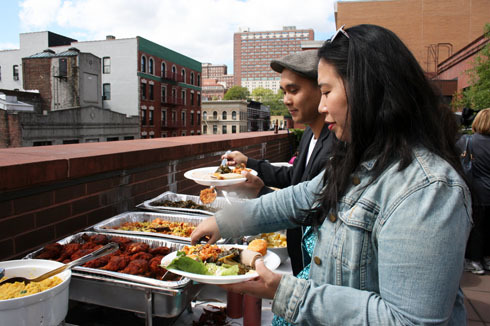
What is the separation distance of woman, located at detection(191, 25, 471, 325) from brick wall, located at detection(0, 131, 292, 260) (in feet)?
4.50

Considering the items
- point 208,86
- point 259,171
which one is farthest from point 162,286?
point 208,86

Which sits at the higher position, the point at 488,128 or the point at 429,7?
the point at 429,7

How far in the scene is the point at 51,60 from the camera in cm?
3484

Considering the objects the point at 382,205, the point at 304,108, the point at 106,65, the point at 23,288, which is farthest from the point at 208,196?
the point at 106,65

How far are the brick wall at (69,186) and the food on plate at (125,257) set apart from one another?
7.4 inches

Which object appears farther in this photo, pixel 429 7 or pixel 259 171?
pixel 429 7

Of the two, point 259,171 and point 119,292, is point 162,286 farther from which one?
point 259,171

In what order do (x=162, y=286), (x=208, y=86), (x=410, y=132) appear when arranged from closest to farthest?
(x=410, y=132) → (x=162, y=286) → (x=208, y=86)

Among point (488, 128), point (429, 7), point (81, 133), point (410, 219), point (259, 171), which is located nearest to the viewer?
point (410, 219)

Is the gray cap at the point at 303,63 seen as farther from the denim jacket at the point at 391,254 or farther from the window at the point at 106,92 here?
the window at the point at 106,92

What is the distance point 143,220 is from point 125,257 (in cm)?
101

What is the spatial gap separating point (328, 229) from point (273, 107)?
137425mm

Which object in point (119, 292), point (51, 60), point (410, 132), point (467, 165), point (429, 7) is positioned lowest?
point (119, 292)

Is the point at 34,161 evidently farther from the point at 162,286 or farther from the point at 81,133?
the point at 81,133
